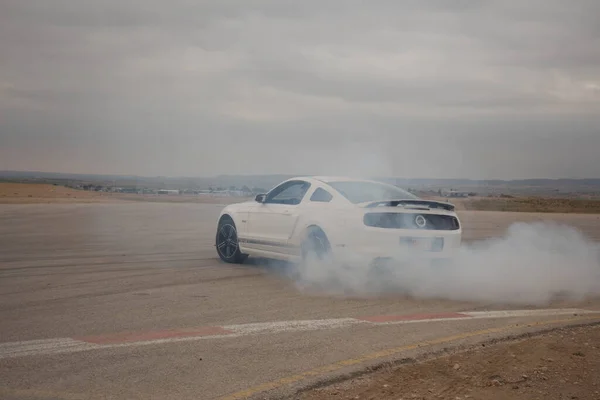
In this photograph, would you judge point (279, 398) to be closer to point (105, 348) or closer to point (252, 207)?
point (105, 348)

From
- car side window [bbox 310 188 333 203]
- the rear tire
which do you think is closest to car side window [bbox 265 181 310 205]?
car side window [bbox 310 188 333 203]

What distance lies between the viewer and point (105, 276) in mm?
10906

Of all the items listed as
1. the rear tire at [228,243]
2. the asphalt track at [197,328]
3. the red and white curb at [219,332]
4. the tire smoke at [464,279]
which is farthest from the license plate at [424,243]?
the rear tire at [228,243]

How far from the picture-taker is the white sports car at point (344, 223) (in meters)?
9.78

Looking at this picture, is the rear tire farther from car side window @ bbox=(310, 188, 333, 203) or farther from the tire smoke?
car side window @ bbox=(310, 188, 333, 203)

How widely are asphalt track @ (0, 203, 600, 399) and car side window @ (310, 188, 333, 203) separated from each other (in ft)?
4.54

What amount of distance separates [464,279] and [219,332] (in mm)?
4460

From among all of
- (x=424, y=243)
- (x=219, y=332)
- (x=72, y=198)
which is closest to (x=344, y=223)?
(x=424, y=243)

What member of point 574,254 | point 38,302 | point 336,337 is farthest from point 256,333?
point 574,254

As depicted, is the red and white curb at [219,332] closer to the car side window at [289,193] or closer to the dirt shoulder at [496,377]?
the dirt shoulder at [496,377]

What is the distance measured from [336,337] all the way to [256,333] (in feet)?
2.48

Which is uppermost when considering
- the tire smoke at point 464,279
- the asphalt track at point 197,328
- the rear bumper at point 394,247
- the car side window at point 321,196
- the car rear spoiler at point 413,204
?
the car side window at point 321,196

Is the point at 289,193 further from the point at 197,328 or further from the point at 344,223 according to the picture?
the point at 197,328

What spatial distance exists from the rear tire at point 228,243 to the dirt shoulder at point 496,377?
21.9 ft
